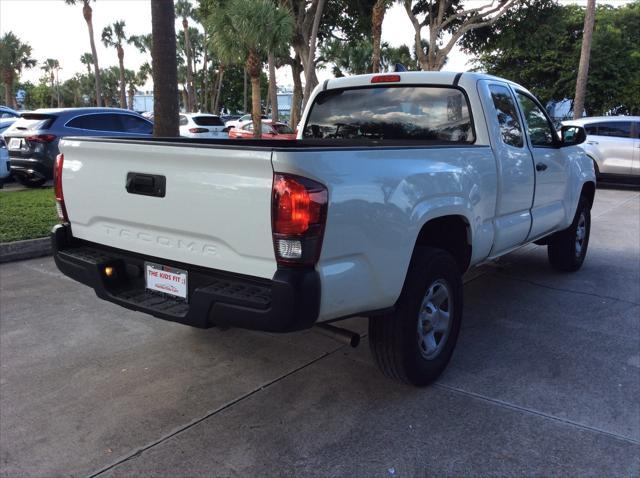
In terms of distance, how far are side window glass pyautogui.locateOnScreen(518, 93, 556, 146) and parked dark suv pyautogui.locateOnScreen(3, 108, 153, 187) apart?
841cm

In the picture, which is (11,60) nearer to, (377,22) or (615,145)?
(377,22)

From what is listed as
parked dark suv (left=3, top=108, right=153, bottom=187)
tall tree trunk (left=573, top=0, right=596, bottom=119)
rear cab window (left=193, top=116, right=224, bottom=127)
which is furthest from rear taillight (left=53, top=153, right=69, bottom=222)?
tall tree trunk (left=573, top=0, right=596, bottom=119)

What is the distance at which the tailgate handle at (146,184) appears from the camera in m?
2.81

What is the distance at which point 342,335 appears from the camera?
3.06m

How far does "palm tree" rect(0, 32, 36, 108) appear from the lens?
54.7m

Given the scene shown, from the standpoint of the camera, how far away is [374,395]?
3355 millimetres

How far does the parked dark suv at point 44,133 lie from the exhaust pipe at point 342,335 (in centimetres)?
874

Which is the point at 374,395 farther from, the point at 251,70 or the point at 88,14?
the point at 88,14

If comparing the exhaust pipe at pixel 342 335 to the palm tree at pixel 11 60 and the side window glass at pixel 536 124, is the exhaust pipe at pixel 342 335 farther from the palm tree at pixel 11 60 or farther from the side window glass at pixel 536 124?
the palm tree at pixel 11 60

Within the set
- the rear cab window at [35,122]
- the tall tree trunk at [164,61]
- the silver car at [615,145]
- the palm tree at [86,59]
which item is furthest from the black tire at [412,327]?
the palm tree at [86,59]

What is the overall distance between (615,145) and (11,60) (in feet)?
196

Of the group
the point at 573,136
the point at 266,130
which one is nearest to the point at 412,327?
the point at 573,136

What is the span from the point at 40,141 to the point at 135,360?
7.81m

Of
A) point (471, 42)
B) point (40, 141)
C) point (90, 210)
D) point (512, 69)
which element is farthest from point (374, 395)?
point (512, 69)
